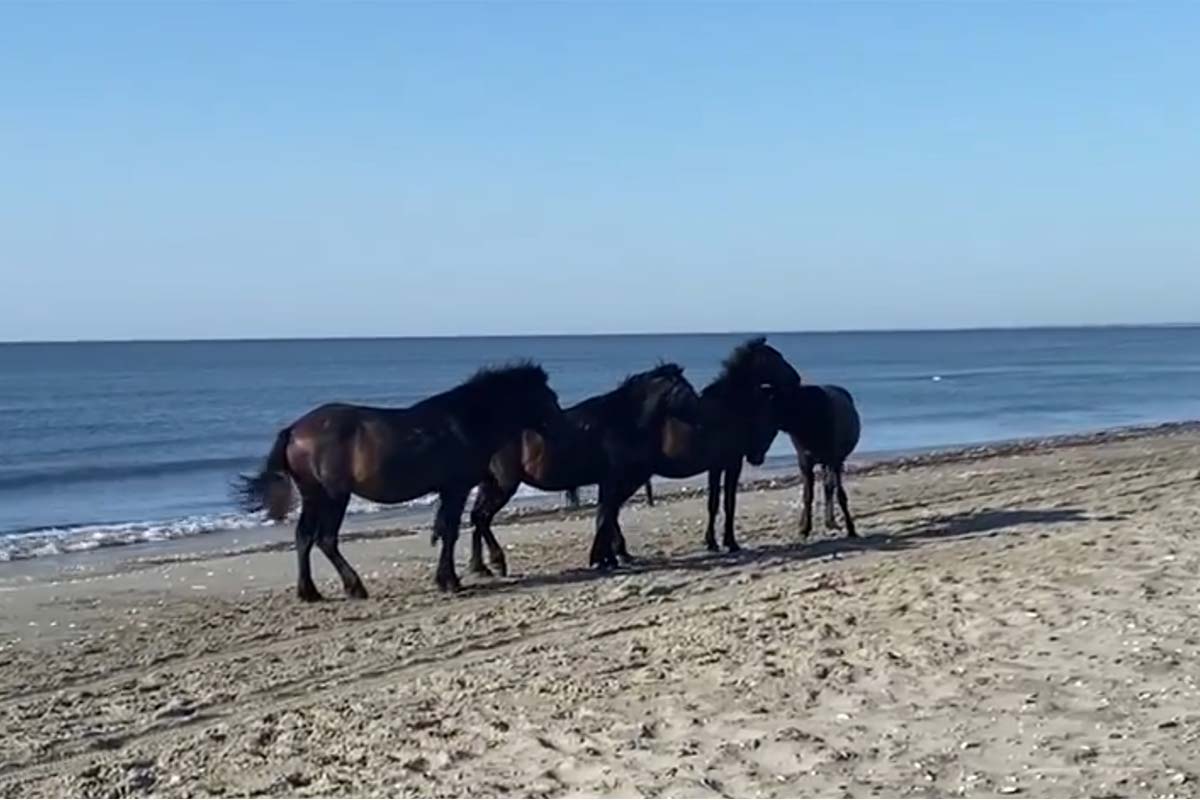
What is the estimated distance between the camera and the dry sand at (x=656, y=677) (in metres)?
6.82

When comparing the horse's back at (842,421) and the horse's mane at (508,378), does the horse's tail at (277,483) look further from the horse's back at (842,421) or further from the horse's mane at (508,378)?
the horse's back at (842,421)

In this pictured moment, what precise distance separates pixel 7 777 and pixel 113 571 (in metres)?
9.80

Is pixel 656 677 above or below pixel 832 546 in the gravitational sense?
above

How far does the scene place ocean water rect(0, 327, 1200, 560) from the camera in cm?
2639

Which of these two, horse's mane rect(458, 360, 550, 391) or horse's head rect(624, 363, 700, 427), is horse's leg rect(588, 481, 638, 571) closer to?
horse's head rect(624, 363, 700, 427)

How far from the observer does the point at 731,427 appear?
632 inches

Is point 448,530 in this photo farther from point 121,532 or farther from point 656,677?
point 121,532

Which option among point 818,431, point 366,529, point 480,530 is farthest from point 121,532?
point 818,431

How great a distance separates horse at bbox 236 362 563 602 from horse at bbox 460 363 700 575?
89 centimetres

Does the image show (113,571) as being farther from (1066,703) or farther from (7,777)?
(1066,703)

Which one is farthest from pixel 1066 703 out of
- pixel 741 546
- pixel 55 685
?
pixel 741 546

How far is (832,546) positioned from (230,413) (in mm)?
46797

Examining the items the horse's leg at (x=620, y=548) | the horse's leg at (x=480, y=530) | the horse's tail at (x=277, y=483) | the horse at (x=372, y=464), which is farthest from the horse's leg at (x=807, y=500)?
the horse's tail at (x=277, y=483)

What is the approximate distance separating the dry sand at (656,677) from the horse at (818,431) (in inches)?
A: 58.3
